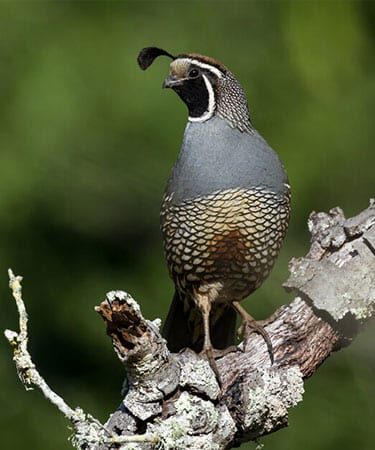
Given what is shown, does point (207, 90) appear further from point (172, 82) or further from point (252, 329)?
point (252, 329)

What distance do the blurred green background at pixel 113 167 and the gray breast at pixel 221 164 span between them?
1091 mm

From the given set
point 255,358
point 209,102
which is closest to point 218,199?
point 209,102

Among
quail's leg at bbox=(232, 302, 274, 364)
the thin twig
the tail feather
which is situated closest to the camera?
the thin twig

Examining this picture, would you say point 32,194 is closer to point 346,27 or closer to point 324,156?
point 324,156

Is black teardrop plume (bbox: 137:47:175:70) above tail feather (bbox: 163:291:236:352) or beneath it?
above

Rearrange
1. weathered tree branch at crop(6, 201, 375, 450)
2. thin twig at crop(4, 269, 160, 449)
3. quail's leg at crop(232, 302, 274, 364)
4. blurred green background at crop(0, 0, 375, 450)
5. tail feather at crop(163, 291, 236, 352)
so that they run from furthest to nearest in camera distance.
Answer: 1. blurred green background at crop(0, 0, 375, 450)
2. tail feather at crop(163, 291, 236, 352)
3. quail's leg at crop(232, 302, 274, 364)
4. weathered tree branch at crop(6, 201, 375, 450)
5. thin twig at crop(4, 269, 160, 449)

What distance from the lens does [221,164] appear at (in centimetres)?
478

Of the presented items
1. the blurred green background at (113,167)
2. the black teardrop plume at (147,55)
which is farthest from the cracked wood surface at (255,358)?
the blurred green background at (113,167)

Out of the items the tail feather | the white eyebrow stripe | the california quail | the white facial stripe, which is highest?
the white eyebrow stripe

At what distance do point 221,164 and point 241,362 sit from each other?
2.74ft

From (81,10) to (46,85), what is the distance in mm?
625

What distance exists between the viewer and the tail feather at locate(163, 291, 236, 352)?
5125mm

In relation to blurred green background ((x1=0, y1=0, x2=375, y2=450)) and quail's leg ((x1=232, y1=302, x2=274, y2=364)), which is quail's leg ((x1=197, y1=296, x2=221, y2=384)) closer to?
quail's leg ((x1=232, y1=302, x2=274, y2=364))

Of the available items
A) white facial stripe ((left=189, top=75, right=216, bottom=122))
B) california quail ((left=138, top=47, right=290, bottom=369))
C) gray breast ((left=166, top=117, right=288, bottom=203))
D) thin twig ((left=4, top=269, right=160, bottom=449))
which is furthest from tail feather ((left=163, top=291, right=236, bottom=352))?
thin twig ((left=4, top=269, right=160, bottom=449))
